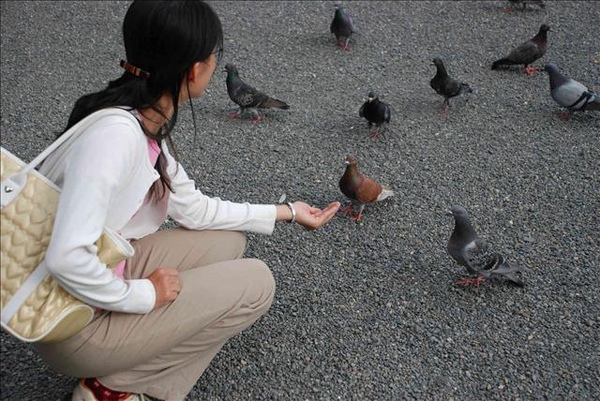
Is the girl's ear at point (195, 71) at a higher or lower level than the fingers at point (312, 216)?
higher

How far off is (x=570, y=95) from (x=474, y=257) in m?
2.34

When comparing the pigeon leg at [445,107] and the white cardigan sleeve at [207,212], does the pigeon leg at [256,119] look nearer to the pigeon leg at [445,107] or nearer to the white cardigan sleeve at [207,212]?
the pigeon leg at [445,107]

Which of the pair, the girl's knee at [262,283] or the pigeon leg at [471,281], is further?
the pigeon leg at [471,281]

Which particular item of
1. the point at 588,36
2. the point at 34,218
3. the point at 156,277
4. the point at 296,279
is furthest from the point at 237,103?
the point at 588,36

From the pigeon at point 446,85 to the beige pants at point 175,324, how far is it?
9.78 ft

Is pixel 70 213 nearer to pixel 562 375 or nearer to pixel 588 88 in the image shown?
pixel 562 375

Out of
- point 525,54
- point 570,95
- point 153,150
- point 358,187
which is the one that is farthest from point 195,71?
point 525,54

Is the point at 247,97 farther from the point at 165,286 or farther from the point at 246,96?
the point at 165,286

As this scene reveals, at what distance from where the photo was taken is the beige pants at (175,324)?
2.07m

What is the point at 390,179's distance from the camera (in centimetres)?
432

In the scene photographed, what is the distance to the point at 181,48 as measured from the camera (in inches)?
75.3

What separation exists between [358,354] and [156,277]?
1.20 m

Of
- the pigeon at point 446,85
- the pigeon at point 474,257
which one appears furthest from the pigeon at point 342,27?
the pigeon at point 474,257

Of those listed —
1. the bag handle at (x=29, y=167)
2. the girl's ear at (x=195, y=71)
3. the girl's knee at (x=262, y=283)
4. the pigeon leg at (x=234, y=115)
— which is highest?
the girl's ear at (x=195, y=71)
